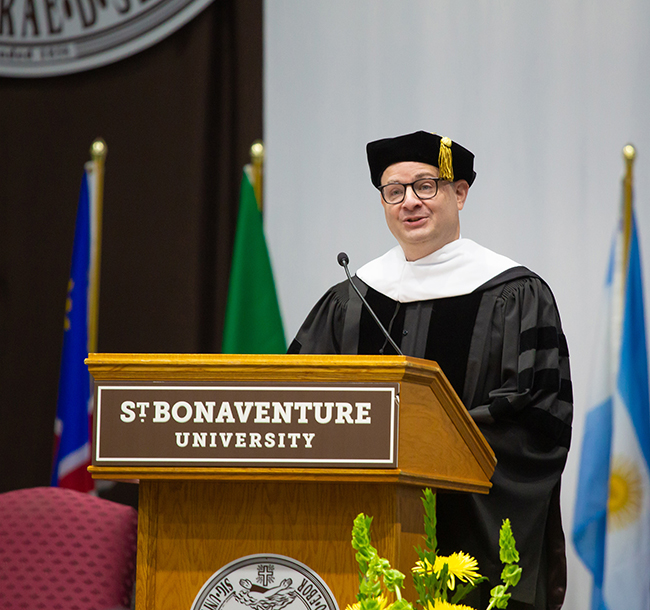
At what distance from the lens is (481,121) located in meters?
4.79

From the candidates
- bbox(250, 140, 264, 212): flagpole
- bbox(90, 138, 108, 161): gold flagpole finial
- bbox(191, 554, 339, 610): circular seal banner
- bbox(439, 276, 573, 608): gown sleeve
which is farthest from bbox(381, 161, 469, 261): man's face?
bbox(90, 138, 108, 161): gold flagpole finial

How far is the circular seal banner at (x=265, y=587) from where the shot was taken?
6.70ft

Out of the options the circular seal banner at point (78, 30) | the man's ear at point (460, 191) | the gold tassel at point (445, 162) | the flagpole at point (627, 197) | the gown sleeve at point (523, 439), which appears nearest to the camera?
the gown sleeve at point (523, 439)

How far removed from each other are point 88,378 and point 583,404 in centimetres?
231

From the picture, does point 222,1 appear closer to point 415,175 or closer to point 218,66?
point 218,66

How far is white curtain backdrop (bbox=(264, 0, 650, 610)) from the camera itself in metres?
4.61

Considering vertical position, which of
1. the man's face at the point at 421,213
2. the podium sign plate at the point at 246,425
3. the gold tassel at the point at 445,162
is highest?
the gold tassel at the point at 445,162

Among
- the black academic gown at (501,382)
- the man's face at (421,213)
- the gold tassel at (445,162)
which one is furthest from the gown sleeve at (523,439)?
the gold tassel at (445,162)

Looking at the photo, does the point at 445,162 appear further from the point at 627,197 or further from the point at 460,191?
the point at 627,197

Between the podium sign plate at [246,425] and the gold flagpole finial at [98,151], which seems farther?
the gold flagpole finial at [98,151]

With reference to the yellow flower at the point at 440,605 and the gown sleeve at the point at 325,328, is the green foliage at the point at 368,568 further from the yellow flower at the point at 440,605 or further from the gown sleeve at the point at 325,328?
the gown sleeve at the point at 325,328

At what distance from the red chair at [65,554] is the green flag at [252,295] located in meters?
1.68

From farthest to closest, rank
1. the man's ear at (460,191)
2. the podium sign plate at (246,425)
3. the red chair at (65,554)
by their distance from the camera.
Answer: the man's ear at (460,191) → the red chair at (65,554) → the podium sign plate at (246,425)

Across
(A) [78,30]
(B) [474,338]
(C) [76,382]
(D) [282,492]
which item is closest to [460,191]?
(B) [474,338]
